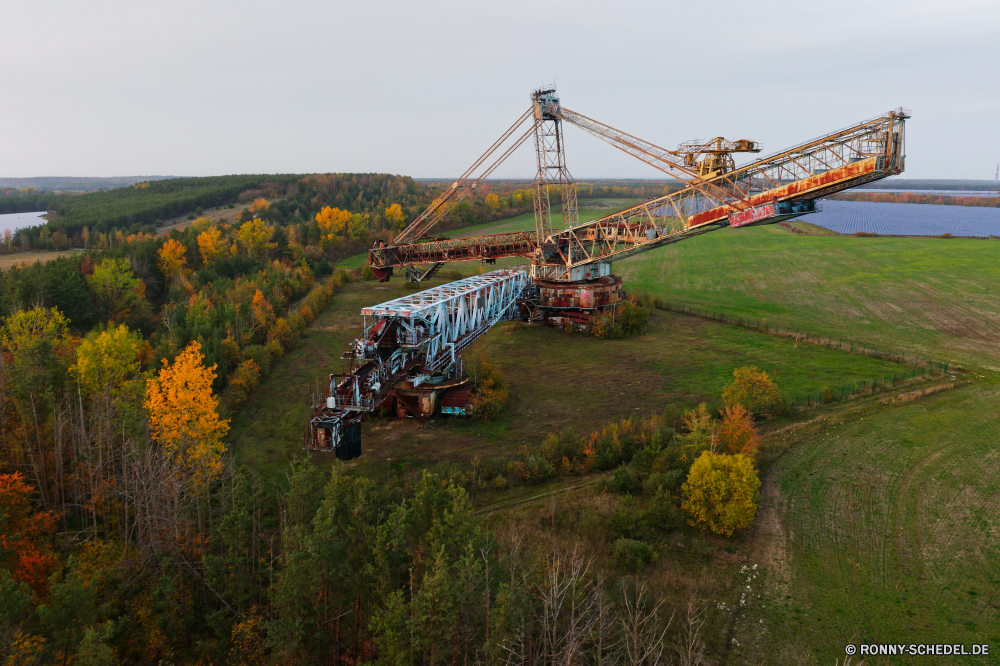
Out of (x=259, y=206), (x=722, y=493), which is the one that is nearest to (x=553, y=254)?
(x=722, y=493)

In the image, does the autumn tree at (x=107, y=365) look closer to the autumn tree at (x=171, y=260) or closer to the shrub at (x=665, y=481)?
the shrub at (x=665, y=481)

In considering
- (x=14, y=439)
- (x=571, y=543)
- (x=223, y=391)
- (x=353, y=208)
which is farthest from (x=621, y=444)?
(x=353, y=208)

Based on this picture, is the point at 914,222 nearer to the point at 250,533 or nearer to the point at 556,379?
the point at 556,379

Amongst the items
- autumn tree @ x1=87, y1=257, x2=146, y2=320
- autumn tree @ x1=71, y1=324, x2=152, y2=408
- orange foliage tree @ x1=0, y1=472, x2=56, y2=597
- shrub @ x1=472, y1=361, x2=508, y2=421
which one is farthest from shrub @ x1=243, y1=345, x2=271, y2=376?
autumn tree @ x1=87, y1=257, x2=146, y2=320

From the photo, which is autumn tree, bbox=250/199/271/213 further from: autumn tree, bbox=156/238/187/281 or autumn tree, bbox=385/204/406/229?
autumn tree, bbox=156/238/187/281

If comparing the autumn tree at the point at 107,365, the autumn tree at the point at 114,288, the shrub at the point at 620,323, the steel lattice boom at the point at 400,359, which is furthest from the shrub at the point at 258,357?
the shrub at the point at 620,323

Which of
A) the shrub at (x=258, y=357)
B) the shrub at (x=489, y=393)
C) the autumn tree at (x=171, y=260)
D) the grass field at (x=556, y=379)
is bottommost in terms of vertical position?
the grass field at (x=556, y=379)

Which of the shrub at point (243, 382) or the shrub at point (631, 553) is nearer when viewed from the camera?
the shrub at point (631, 553)
